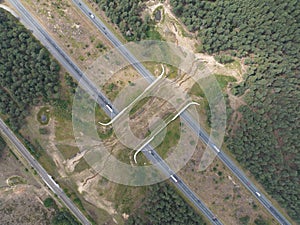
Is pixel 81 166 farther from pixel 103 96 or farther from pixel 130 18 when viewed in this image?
pixel 130 18

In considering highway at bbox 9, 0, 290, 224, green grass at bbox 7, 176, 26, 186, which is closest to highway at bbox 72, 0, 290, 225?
highway at bbox 9, 0, 290, 224

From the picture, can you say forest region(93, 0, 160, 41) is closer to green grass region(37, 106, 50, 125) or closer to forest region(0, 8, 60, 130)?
forest region(0, 8, 60, 130)

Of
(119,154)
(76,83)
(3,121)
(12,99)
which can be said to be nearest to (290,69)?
(119,154)

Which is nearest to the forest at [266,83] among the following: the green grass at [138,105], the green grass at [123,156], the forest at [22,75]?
the green grass at [138,105]

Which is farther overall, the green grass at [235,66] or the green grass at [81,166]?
the green grass at [81,166]

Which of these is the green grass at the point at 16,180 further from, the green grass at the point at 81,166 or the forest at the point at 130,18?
the forest at the point at 130,18

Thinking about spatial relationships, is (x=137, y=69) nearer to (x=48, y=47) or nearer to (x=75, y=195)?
(x=48, y=47)

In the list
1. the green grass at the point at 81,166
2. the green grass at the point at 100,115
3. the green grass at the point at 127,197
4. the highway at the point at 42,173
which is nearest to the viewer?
the green grass at the point at 127,197
